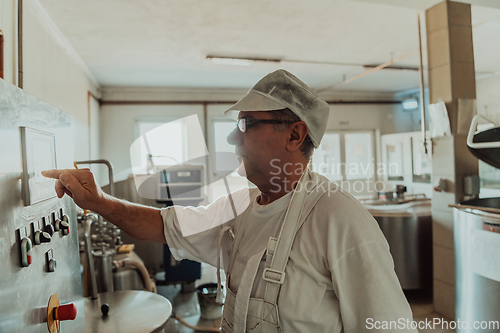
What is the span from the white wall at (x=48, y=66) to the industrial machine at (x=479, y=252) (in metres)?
3.25

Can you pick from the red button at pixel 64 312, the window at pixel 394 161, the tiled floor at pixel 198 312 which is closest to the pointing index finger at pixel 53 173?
the red button at pixel 64 312

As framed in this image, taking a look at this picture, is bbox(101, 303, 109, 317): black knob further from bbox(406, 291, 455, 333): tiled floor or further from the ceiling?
the ceiling

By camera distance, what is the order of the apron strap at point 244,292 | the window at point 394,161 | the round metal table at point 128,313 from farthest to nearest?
the window at point 394,161, the round metal table at point 128,313, the apron strap at point 244,292

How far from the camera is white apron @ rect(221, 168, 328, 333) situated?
90 cm

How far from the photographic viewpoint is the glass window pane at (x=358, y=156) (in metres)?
7.94

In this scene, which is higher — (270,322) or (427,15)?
(427,15)

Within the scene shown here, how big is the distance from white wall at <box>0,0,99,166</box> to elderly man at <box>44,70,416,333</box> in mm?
1778

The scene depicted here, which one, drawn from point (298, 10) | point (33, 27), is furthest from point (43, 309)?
point (298, 10)

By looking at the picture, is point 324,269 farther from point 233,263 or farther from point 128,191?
point 128,191

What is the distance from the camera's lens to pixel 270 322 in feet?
2.95

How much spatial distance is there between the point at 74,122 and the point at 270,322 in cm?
401

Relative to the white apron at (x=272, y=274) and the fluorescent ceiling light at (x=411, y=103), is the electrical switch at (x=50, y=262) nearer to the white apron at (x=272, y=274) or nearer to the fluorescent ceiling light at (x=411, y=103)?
the white apron at (x=272, y=274)

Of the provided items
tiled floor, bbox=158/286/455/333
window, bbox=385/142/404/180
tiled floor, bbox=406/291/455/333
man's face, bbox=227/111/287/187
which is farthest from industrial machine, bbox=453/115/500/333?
window, bbox=385/142/404/180

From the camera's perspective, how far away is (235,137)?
1.09 metres
